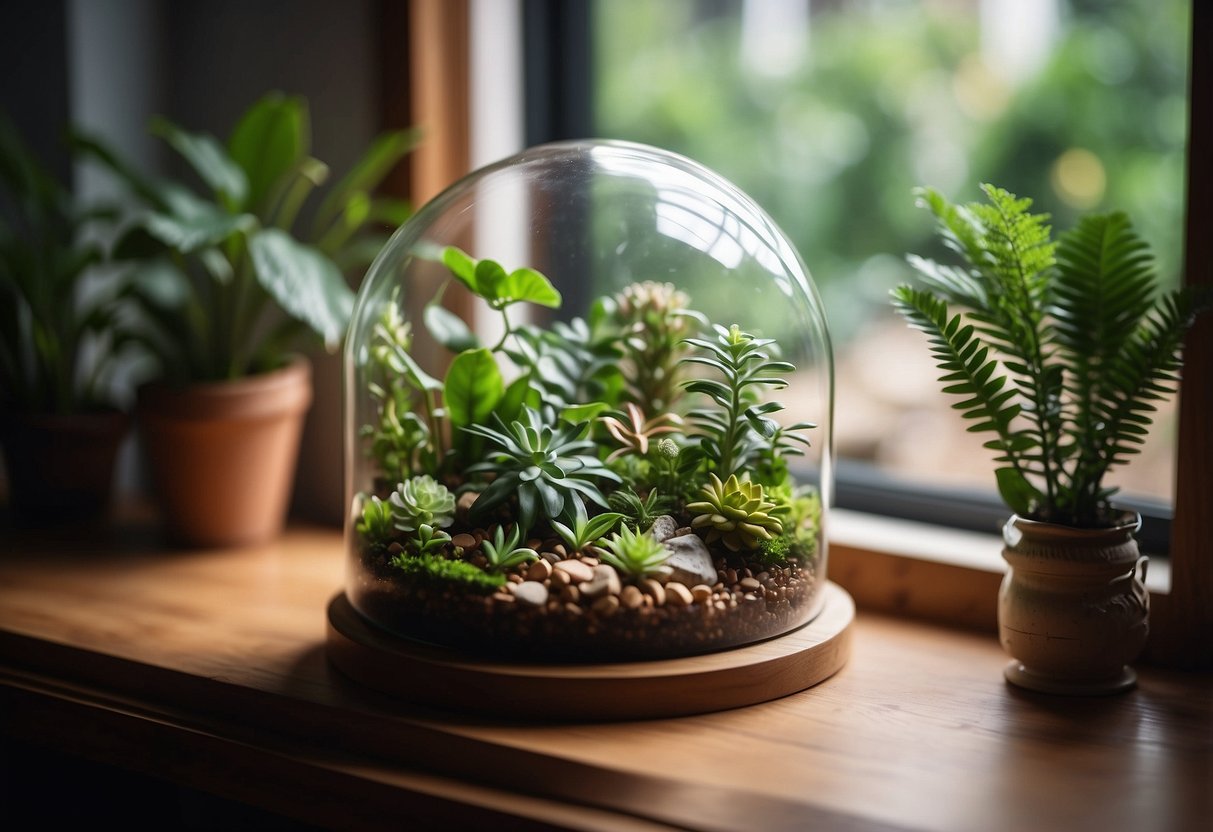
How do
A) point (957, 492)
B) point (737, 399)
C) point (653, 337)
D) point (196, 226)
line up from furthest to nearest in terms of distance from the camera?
point (957, 492)
point (196, 226)
point (653, 337)
point (737, 399)

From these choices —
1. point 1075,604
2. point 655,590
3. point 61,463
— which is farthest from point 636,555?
point 61,463

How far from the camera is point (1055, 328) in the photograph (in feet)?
3.10

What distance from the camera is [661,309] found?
1.09 meters

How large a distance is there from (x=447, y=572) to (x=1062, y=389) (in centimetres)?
56

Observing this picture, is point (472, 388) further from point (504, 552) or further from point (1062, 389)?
point (1062, 389)

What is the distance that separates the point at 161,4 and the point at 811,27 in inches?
72.7

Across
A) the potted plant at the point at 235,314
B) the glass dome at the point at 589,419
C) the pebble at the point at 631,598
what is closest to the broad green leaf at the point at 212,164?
the potted plant at the point at 235,314

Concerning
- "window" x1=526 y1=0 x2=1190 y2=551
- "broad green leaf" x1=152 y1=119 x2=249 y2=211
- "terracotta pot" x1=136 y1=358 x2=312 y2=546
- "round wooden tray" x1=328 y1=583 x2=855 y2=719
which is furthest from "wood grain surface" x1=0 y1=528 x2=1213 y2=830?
"window" x1=526 y1=0 x2=1190 y2=551

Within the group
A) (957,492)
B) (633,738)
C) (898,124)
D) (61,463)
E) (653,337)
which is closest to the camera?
(633,738)

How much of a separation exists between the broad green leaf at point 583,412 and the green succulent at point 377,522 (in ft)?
0.60

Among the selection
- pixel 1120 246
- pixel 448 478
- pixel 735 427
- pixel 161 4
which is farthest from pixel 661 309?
pixel 161 4

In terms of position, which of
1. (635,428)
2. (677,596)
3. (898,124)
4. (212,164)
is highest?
(898,124)

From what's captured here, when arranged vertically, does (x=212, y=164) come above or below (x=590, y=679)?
above

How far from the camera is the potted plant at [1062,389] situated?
3.03 feet
